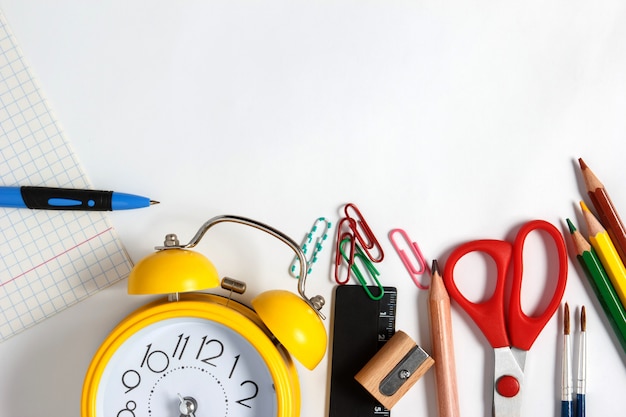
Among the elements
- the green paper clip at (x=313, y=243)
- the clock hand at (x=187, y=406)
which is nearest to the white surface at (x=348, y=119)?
the green paper clip at (x=313, y=243)

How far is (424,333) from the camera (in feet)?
3.75

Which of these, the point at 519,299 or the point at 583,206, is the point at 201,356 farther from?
the point at 583,206

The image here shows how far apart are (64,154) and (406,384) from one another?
624 millimetres

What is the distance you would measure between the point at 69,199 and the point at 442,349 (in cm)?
60

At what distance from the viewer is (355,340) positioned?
3.72ft

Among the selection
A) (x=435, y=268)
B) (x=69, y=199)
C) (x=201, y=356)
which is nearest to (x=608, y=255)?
(x=435, y=268)

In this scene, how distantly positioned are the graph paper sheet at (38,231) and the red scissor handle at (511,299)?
20.6 inches

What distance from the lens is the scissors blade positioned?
1105 mm

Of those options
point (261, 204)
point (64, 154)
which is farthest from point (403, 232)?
point (64, 154)

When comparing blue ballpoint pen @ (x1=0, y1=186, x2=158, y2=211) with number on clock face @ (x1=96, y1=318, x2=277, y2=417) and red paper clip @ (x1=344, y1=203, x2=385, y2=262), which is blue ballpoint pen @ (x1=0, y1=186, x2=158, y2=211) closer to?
number on clock face @ (x1=96, y1=318, x2=277, y2=417)

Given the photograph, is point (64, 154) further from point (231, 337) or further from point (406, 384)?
point (406, 384)

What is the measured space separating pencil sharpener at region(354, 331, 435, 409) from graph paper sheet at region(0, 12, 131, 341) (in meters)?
0.41

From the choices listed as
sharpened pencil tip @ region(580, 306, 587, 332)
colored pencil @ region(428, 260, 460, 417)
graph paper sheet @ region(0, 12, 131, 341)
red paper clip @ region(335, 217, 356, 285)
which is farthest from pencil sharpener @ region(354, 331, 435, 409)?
graph paper sheet @ region(0, 12, 131, 341)

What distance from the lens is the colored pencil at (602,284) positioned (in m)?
1.10
